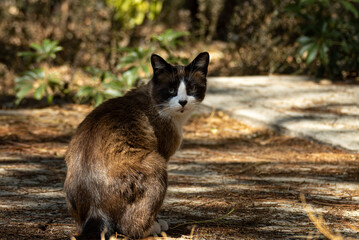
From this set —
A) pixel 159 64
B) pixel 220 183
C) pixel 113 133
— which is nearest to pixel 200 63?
pixel 159 64

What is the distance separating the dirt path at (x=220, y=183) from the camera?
2732 mm

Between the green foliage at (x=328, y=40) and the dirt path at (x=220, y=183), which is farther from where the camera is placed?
the green foliage at (x=328, y=40)

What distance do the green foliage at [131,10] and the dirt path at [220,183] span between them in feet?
9.83

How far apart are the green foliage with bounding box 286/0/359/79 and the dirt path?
158cm

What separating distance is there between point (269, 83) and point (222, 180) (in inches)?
130

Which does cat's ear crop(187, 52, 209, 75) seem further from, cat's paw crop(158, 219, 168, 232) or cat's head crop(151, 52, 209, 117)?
cat's paw crop(158, 219, 168, 232)

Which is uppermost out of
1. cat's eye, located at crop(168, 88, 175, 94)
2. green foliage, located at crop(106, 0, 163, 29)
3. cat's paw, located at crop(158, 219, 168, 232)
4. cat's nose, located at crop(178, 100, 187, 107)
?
green foliage, located at crop(106, 0, 163, 29)

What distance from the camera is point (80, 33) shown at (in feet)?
27.6

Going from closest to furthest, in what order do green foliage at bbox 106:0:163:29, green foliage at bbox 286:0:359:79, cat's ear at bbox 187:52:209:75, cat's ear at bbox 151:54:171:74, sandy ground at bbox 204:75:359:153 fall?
cat's ear at bbox 151:54:171:74
cat's ear at bbox 187:52:209:75
sandy ground at bbox 204:75:359:153
green foliage at bbox 286:0:359:79
green foliage at bbox 106:0:163:29

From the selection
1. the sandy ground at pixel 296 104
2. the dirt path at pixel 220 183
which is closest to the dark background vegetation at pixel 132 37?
the sandy ground at pixel 296 104

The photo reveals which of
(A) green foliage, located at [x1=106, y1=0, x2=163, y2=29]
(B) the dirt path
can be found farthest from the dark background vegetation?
(B) the dirt path

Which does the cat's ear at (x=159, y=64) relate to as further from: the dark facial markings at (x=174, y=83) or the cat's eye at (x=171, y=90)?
the cat's eye at (x=171, y=90)

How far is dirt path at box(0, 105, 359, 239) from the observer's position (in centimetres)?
273

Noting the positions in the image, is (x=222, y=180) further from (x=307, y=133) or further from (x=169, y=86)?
(x=307, y=133)
